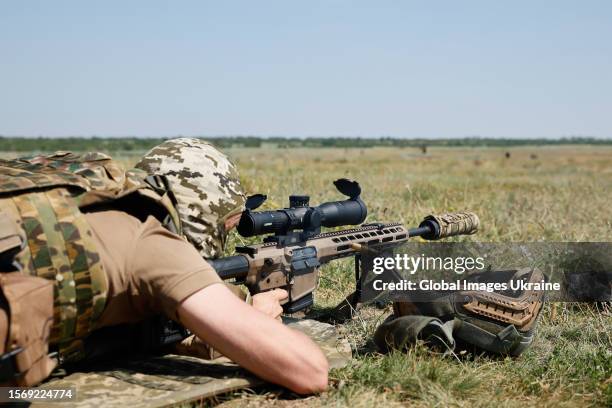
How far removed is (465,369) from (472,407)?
412 mm

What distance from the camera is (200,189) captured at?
3.78m

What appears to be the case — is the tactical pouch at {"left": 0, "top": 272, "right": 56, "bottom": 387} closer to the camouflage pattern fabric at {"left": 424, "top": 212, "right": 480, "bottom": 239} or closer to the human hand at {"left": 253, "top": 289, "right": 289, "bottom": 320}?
the human hand at {"left": 253, "top": 289, "right": 289, "bottom": 320}

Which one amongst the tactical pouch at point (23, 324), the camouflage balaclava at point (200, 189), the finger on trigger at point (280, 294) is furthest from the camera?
the finger on trigger at point (280, 294)

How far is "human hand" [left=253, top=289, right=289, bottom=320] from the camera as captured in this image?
13.1 ft

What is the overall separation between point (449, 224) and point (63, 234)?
3397 mm

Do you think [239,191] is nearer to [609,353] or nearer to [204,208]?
[204,208]

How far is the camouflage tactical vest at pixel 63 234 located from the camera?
2750mm

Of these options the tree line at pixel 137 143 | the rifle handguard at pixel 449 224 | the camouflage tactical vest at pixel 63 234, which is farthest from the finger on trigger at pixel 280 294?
the tree line at pixel 137 143

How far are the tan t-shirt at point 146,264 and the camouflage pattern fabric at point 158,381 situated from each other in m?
0.41

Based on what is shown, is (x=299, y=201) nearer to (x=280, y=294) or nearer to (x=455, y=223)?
(x=280, y=294)

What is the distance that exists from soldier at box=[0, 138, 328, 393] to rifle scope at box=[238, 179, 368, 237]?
0.81m

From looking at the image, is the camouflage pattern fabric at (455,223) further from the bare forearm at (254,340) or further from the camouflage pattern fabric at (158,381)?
the bare forearm at (254,340)

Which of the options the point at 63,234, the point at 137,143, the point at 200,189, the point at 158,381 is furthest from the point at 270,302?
the point at 137,143

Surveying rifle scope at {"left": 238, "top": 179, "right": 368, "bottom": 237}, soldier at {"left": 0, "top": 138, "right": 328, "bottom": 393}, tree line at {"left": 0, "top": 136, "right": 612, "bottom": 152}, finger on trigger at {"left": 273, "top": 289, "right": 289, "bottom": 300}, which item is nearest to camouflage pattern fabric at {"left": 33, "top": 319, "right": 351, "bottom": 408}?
soldier at {"left": 0, "top": 138, "right": 328, "bottom": 393}
